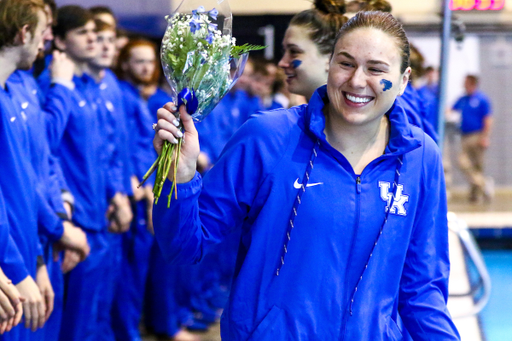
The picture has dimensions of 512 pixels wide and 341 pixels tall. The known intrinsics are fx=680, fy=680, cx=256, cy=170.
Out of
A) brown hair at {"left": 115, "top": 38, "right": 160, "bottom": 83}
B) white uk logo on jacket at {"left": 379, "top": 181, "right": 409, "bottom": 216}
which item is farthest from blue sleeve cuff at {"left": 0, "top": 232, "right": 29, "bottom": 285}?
brown hair at {"left": 115, "top": 38, "right": 160, "bottom": 83}

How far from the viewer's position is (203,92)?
1.70 meters

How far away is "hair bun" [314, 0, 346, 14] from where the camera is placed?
282cm

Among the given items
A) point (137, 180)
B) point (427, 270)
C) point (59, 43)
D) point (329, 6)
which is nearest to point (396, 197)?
point (427, 270)

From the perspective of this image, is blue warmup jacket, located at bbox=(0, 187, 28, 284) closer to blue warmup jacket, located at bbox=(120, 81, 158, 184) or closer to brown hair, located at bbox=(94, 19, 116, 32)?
brown hair, located at bbox=(94, 19, 116, 32)

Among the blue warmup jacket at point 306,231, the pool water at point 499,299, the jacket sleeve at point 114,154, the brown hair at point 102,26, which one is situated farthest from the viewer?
the pool water at point 499,299

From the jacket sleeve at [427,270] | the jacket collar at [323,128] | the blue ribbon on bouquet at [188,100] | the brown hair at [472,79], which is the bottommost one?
the brown hair at [472,79]

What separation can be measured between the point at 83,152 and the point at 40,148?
57 cm

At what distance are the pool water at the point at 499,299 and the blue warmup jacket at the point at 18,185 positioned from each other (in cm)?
398

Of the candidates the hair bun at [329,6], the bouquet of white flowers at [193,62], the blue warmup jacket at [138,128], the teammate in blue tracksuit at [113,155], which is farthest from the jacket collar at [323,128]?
the blue warmup jacket at [138,128]

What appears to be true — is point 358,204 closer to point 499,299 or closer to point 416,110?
point 416,110

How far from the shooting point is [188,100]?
1657 millimetres

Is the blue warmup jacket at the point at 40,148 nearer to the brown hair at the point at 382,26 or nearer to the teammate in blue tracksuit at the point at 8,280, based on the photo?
the teammate in blue tracksuit at the point at 8,280

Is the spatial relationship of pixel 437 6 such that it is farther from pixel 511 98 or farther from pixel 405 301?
pixel 405 301

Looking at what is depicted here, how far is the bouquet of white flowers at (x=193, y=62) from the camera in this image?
167cm
